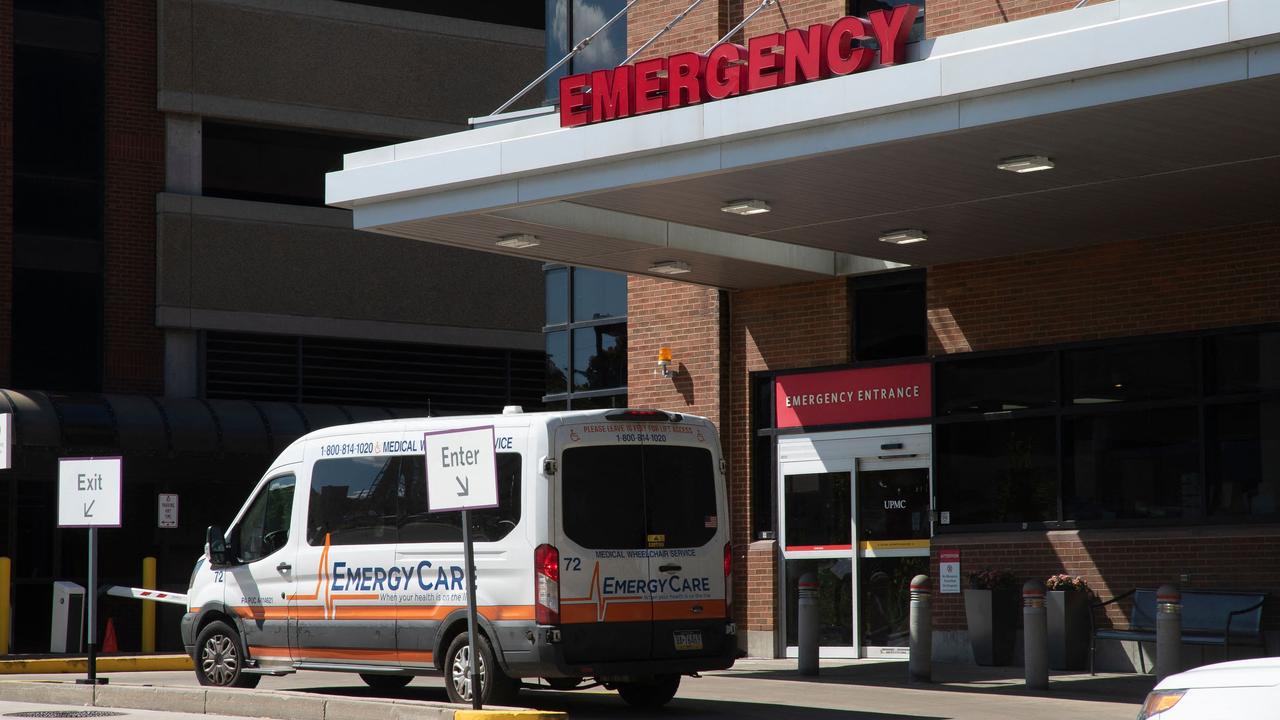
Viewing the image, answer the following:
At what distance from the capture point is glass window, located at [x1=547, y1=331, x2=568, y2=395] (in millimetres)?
23906

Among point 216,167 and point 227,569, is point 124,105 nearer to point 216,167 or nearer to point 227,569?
point 216,167

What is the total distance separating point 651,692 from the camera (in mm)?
14617

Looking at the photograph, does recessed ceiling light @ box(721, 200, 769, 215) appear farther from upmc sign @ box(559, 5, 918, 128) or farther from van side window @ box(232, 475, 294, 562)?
van side window @ box(232, 475, 294, 562)

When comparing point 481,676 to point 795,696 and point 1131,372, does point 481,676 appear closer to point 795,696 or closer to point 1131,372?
point 795,696

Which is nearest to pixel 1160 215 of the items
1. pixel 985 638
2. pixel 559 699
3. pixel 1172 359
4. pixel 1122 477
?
pixel 1172 359

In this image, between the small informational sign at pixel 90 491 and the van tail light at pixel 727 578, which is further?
the small informational sign at pixel 90 491

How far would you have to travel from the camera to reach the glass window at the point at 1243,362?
16953mm

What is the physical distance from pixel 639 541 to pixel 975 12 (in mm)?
7707

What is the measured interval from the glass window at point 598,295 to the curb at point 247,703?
9.64 m

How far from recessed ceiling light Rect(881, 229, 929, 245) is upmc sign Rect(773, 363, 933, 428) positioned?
201cm

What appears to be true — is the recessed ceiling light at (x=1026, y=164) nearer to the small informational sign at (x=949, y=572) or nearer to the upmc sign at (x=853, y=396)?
the upmc sign at (x=853, y=396)

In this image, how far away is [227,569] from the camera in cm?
1608

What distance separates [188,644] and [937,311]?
351 inches

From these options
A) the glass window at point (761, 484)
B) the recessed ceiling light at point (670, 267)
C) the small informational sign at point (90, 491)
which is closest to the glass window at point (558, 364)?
the glass window at point (761, 484)
